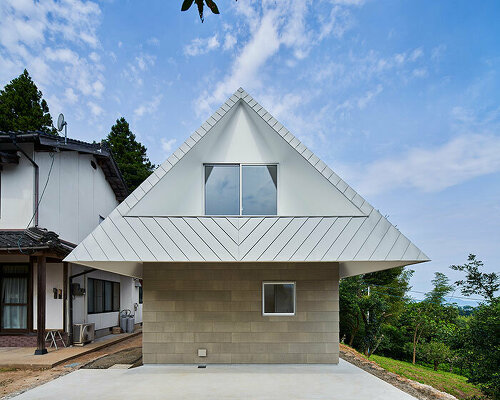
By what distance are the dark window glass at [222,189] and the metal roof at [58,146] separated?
20.7 ft

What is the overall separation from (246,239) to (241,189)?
141 centimetres

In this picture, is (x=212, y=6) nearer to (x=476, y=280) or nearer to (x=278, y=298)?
(x=278, y=298)

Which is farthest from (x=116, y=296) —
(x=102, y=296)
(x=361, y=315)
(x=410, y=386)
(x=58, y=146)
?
(x=410, y=386)

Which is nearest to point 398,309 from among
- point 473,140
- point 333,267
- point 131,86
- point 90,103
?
point 473,140

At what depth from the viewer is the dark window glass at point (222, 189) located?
23.8ft

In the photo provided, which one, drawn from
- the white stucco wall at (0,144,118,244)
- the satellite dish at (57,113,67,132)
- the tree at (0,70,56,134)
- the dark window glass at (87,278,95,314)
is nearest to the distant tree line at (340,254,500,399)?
the dark window glass at (87,278,95,314)

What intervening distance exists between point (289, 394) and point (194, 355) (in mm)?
2539

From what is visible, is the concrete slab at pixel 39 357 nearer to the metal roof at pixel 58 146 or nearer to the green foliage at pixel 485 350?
the metal roof at pixel 58 146

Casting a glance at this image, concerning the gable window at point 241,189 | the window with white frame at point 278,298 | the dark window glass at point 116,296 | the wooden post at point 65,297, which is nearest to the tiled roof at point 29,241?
the wooden post at point 65,297

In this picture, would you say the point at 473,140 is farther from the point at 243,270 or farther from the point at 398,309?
the point at 243,270

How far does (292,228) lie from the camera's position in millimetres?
6363

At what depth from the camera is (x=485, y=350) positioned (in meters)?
7.26

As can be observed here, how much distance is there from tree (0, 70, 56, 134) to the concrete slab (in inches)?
545

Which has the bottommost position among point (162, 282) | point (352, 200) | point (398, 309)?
point (398, 309)
